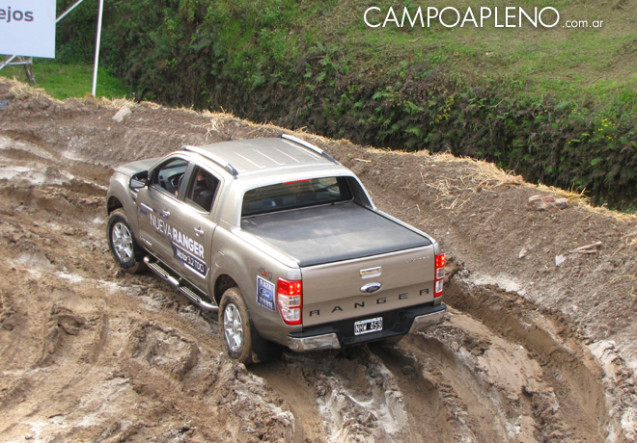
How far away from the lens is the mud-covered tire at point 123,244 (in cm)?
931

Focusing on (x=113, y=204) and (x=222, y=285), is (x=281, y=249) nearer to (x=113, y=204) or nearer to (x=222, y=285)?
(x=222, y=285)

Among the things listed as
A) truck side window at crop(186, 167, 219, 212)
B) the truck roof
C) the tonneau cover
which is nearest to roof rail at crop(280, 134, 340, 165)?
the truck roof

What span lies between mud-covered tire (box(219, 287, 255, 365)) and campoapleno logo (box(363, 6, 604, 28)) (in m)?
12.0

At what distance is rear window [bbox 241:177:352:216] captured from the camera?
768cm

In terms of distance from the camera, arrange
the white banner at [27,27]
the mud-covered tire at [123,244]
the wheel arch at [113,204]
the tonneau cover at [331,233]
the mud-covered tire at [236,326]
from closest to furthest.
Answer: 1. the tonneau cover at [331,233]
2. the mud-covered tire at [236,326]
3. the mud-covered tire at [123,244]
4. the wheel arch at [113,204]
5. the white banner at [27,27]

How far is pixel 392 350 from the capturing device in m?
7.63

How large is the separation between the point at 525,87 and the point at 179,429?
10532 mm

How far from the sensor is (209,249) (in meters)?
7.61

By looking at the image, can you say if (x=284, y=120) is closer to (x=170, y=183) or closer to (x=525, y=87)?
(x=525, y=87)

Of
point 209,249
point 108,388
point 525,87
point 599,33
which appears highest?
point 599,33

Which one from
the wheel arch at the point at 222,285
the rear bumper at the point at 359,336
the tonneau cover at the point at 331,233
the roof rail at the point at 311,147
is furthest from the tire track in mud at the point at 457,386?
the roof rail at the point at 311,147

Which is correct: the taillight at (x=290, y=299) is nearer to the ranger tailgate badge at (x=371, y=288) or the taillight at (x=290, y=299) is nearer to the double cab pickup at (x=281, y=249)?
the double cab pickup at (x=281, y=249)

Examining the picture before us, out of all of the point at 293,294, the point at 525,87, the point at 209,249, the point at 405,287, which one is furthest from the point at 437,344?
the point at 525,87

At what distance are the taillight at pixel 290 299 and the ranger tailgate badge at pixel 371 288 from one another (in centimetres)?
60
